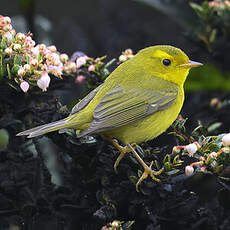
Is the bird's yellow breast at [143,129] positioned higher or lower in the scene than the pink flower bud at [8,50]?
lower

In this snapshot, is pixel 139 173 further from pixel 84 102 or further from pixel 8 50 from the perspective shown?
pixel 8 50

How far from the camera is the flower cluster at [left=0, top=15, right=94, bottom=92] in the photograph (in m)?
1.88

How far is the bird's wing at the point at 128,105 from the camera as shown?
7.31ft

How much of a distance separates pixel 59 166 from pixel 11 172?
0.42 m

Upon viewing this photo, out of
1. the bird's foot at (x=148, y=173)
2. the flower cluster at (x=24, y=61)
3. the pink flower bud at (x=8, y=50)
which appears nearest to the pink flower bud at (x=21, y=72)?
the flower cluster at (x=24, y=61)

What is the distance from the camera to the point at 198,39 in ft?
9.16

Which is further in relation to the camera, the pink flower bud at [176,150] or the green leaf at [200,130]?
the green leaf at [200,130]

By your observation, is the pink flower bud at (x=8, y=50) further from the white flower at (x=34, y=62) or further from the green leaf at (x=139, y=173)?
the green leaf at (x=139, y=173)

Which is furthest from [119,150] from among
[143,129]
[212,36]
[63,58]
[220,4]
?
[220,4]

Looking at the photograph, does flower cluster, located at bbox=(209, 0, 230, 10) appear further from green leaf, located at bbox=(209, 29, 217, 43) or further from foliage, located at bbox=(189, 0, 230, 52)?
green leaf, located at bbox=(209, 29, 217, 43)

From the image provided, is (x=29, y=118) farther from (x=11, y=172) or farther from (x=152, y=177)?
(x=152, y=177)

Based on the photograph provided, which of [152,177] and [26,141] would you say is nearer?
[152,177]

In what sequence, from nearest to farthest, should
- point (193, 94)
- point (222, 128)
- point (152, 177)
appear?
point (152, 177), point (222, 128), point (193, 94)

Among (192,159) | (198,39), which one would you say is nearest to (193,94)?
(198,39)
